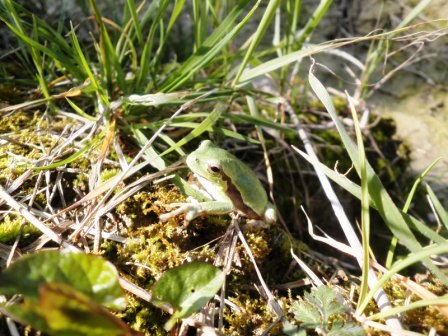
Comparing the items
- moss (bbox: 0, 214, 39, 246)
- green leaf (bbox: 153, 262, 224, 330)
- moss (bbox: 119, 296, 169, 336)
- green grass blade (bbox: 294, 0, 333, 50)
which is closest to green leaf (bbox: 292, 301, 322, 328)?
green leaf (bbox: 153, 262, 224, 330)

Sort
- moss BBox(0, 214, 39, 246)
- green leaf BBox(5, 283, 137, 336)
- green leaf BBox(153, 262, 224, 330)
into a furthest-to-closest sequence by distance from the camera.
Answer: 1. moss BBox(0, 214, 39, 246)
2. green leaf BBox(153, 262, 224, 330)
3. green leaf BBox(5, 283, 137, 336)

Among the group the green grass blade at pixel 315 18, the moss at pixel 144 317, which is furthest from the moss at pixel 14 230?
the green grass blade at pixel 315 18

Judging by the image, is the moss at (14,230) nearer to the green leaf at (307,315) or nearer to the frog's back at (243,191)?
the frog's back at (243,191)

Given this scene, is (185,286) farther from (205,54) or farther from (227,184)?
(205,54)

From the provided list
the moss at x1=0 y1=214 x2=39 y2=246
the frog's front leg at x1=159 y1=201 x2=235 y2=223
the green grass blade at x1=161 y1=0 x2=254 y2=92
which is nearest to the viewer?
the moss at x1=0 y1=214 x2=39 y2=246

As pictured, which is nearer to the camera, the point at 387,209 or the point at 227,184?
the point at 387,209

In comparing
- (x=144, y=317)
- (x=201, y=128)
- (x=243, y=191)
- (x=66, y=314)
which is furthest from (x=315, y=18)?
(x=66, y=314)

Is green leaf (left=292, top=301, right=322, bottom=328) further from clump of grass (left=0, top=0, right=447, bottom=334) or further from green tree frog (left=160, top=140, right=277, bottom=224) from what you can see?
green tree frog (left=160, top=140, right=277, bottom=224)
